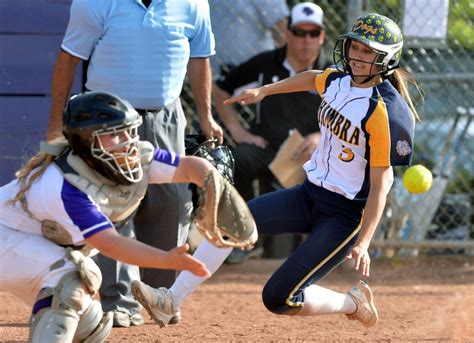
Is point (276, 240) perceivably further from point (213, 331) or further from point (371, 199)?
point (371, 199)

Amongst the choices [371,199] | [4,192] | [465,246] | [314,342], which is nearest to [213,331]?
[314,342]

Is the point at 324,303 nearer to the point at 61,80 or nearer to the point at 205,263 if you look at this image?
the point at 205,263

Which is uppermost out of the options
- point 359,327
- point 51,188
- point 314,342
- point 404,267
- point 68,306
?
point 51,188

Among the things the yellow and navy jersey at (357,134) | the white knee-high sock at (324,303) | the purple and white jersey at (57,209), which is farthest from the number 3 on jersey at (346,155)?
the purple and white jersey at (57,209)

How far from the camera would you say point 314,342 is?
4906 millimetres

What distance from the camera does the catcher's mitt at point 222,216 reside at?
11.9 ft

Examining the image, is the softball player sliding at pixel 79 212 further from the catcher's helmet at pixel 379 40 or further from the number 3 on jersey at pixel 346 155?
the catcher's helmet at pixel 379 40

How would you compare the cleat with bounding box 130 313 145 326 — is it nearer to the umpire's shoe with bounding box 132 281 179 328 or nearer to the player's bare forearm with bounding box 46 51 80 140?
the umpire's shoe with bounding box 132 281 179 328

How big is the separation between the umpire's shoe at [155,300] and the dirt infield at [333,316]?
0.89 feet

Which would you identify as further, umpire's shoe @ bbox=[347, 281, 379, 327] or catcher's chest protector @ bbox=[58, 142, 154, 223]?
umpire's shoe @ bbox=[347, 281, 379, 327]

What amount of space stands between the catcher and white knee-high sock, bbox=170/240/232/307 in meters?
0.79

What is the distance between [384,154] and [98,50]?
171 centimetres

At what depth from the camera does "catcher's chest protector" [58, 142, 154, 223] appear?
3.66 m

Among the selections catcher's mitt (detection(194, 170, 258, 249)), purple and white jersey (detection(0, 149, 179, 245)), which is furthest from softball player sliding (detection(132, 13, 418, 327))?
purple and white jersey (detection(0, 149, 179, 245))
